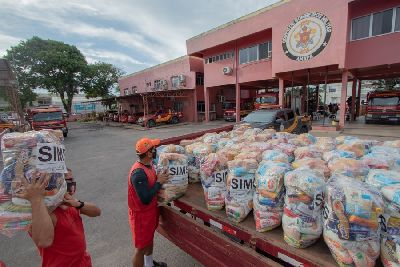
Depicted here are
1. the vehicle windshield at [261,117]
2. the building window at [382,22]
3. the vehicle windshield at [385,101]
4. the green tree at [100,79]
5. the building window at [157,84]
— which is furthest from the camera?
the green tree at [100,79]

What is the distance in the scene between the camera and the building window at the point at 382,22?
10930mm

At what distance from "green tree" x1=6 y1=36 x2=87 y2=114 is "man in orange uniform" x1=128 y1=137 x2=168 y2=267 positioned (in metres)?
33.6

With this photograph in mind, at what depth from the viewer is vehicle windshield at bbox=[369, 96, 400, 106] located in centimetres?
1444

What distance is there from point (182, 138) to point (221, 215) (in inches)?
93.1

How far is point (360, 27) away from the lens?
38.8 ft

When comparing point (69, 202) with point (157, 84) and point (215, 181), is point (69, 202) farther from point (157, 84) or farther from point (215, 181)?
point (157, 84)

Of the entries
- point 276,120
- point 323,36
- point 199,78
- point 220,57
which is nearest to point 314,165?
point 276,120

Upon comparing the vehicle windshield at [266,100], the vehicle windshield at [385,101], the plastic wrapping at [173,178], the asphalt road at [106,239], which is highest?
the vehicle windshield at [266,100]

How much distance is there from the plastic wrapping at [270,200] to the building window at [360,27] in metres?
14.1

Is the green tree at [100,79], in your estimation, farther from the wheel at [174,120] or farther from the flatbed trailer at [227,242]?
the flatbed trailer at [227,242]

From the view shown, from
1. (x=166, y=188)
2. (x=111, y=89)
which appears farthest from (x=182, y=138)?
(x=111, y=89)

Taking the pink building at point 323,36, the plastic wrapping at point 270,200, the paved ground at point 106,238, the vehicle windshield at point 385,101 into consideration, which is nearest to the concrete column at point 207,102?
the pink building at point 323,36

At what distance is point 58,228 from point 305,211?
5.78ft

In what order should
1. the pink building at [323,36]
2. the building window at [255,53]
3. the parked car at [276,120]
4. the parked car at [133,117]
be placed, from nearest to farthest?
1. the parked car at [276,120]
2. the pink building at [323,36]
3. the building window at [255,53]
4. the parked car at [133,117]
